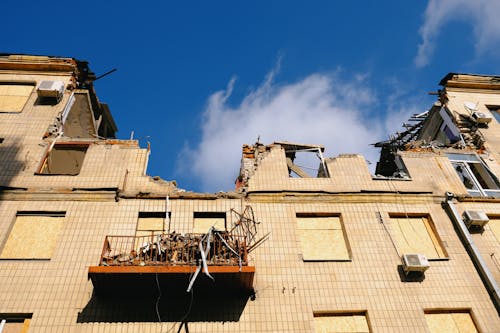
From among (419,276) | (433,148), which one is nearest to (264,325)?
(419,276)

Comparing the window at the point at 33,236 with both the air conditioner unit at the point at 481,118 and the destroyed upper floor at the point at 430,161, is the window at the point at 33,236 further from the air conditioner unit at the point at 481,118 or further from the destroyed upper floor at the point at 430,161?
the air conditioner unit at the point at 481,118

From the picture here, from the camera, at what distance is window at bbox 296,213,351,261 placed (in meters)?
12.1

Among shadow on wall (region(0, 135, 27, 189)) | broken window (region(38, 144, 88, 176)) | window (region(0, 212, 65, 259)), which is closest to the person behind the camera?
window (region(0, 212, 65, 259))

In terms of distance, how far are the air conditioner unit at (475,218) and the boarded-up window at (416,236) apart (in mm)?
1131

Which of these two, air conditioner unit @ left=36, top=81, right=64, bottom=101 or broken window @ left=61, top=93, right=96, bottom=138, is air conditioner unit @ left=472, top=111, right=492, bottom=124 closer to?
broken window @ left=61, top=93, right=96, bottom=138

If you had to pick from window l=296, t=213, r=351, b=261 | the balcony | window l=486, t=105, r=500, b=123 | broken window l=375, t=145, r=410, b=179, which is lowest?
A: the balcony

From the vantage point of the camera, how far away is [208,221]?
12.7 m

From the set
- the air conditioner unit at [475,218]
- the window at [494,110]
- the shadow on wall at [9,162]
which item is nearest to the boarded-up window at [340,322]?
the air conditioner unit at [475,218]

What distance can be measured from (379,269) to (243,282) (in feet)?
13.8

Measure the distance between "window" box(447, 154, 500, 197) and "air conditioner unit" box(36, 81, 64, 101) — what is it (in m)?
16.0

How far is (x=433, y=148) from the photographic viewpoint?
1627 centimetres

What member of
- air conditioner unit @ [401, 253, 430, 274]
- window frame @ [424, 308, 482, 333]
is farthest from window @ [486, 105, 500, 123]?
window frame @ [424, 308, 482, 333]

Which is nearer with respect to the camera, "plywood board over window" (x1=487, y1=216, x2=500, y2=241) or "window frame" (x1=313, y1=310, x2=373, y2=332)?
"window frame" (x1=313, y1=310, x2=373, y2=332)

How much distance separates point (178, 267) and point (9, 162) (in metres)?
7.80
